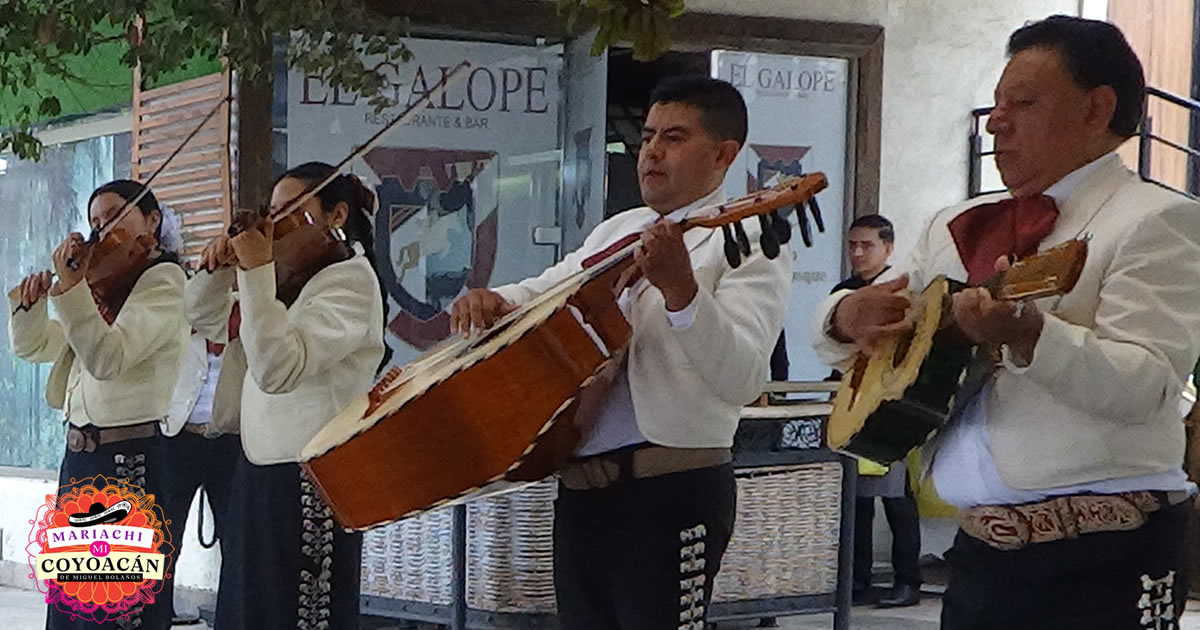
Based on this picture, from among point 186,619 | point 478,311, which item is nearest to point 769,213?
point 478,311

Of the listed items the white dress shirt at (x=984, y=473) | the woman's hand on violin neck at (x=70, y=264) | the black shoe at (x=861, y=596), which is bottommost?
the black shoe at (x=861, y=596)

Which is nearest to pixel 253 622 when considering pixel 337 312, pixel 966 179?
pixel 337 312

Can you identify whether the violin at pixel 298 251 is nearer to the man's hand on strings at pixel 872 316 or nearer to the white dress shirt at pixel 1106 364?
the man's hand on strings at pixel 872 316

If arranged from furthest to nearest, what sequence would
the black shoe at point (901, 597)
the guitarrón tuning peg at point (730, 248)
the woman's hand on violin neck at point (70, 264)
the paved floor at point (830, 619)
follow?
1. the black shoe at point (901, 597)
2. the paved floor at point (830, 619)
3. the woman's hand on violin neck at point (70, 264)
4. the guitarrón tuning peg at point (730, 248)

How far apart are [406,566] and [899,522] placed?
213 centimetres

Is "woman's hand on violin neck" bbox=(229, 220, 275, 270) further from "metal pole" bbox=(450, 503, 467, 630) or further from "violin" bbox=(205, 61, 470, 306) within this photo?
"metal pole" bbox=(450, 503, 467, 630)

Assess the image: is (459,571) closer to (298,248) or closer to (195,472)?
(195,472)

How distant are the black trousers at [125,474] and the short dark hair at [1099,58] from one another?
2910mm

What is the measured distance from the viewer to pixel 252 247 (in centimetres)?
321

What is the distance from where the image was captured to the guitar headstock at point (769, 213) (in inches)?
96.0

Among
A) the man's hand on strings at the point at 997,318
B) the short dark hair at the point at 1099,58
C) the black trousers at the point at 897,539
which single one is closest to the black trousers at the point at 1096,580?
the man's hand on strings at the point at 997,318

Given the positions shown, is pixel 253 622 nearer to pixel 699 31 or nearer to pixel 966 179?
pixel 699 31

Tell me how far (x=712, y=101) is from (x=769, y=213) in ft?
1.61

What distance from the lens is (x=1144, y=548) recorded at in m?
2.15
